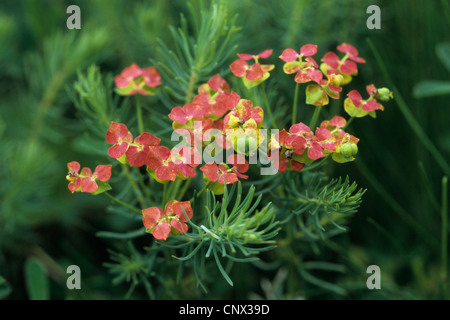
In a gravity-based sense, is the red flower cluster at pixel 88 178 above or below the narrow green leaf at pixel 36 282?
above

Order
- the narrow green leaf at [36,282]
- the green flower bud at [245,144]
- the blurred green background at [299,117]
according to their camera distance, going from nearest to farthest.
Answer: the green flower bud at [245,144], the narrow green leaf at [36,282], the blurred green background at [299,117]

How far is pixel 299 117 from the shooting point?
855mm

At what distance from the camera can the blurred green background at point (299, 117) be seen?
0.77m

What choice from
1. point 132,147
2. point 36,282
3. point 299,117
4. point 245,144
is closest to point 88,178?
point 132,147

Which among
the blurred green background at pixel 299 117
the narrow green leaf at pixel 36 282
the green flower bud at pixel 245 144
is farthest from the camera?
the blurred green background at pixel 299 117

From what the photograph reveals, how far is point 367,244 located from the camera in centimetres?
88

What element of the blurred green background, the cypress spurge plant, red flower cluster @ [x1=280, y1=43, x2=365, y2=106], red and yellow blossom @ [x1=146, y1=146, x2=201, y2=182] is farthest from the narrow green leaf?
red flower cluster @ [x1=280, y1=43, x2=365, y2=106]

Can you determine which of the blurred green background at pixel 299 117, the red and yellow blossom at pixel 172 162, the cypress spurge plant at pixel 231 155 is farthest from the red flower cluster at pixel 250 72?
the blurred green background at pixel 299 117

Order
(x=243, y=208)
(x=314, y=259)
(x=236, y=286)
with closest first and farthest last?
1. (x=243, y=208)
2. (x=236, y=286)
3. (x=314, y=259)

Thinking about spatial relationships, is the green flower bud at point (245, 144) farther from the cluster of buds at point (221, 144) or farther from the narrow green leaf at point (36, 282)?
the narrow green leaf at point (36, 282)

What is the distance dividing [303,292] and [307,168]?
29 cm

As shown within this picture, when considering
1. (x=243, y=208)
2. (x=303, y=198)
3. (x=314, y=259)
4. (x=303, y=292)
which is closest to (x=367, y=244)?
(x=314, y=259)

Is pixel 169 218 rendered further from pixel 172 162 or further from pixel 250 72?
pixel 250 72
